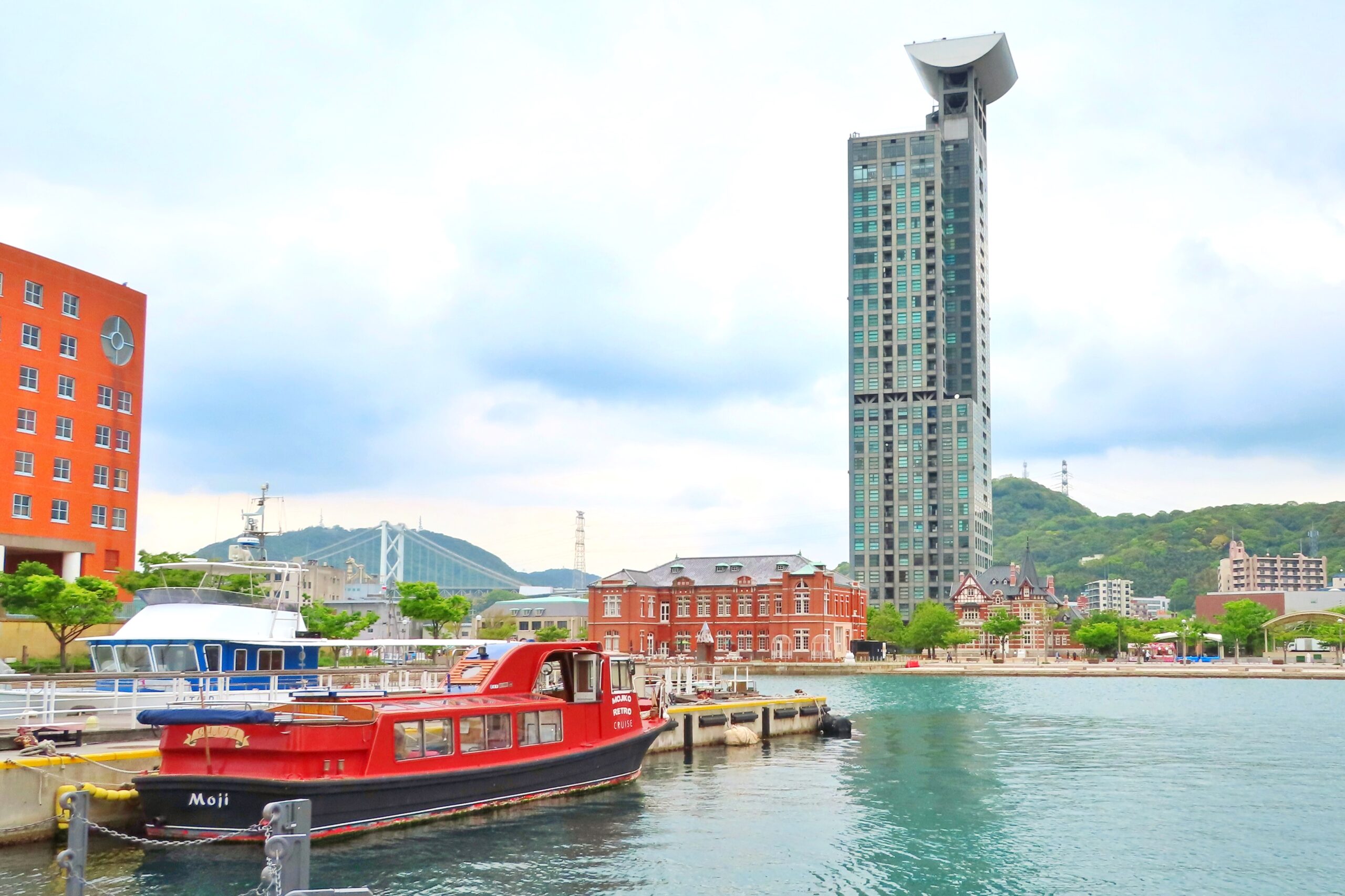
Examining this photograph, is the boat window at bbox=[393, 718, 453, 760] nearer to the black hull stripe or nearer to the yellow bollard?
the black hull stripe

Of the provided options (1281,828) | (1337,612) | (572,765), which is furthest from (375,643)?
(1337,612)

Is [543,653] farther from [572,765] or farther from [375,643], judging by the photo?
[375,643]

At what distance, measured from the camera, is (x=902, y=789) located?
39688 millimetres

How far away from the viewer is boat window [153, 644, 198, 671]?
3616cm

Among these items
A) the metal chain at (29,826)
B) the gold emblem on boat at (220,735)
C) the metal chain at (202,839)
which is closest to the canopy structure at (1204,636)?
the gold emblem on boat at (220,735)

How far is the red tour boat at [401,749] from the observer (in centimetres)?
2595

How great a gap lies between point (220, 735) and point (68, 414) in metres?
49.7

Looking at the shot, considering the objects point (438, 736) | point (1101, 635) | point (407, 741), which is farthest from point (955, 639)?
point (407, 741)

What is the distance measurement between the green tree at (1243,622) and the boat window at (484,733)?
15192 centimetres

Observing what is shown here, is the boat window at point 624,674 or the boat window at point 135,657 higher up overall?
the boat window at point 135,657

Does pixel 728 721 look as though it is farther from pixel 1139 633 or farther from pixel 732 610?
pixel 1139 633

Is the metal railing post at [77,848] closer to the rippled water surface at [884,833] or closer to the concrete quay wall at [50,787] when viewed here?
the rippled water surface at [884,833]

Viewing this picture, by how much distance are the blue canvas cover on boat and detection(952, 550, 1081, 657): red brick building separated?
171 metres

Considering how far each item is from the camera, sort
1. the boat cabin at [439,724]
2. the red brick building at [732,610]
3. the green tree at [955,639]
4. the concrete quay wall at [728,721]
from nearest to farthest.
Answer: the boat cabin at [439,724], the concrete quay wall at [728,721], the red brick building at [732,610], the green tree at [955,639]
